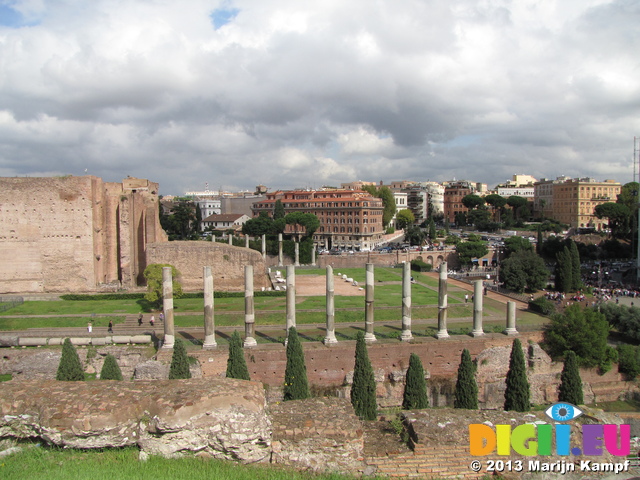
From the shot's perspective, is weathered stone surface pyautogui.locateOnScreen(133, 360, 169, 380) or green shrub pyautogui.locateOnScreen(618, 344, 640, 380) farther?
green shrub pyautogui.locateOnScreen(618, 344, 640, 380)

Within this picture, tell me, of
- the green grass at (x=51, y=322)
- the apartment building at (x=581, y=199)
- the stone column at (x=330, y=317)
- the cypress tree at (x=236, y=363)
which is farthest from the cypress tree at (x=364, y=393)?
the apartment building at (x=581, y=199)

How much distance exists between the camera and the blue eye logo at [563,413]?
12266 mm

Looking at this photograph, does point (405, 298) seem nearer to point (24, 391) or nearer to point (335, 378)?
point (335, 378)

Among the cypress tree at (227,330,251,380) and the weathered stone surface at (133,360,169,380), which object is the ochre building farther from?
the cypress tree at (227,330,251,380)

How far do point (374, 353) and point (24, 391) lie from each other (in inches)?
615

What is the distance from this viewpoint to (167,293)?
2212 cm

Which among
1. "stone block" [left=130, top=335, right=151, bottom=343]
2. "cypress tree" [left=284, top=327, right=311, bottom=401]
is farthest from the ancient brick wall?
"cypress tree" [left=284, top=327, right=311, bottom=401]

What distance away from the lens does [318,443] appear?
10.4m

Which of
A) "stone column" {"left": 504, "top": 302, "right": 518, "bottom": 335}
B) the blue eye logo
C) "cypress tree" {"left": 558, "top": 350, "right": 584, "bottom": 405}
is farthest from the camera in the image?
"stone column" {"left": 504, "top": 302, "right": 518, "bottom": 335}

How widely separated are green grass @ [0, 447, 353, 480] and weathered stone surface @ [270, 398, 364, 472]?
1.09ft

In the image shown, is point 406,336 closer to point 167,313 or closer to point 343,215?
point 167,313

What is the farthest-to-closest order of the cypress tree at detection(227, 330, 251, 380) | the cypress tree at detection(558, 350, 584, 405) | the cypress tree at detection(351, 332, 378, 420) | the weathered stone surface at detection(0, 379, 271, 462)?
the cypress tree at detection(558, 350, 584, 405)
the cypress tree at detection(227, 330, 251, 380)
the cypress tree at detection(351, 332, 378, 420)
the weathered stone surface at detection(0, 379, 271, 462)

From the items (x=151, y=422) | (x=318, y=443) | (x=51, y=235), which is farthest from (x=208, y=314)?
(x=51, y=235)

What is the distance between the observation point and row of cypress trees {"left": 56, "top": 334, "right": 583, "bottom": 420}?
61.1ft
